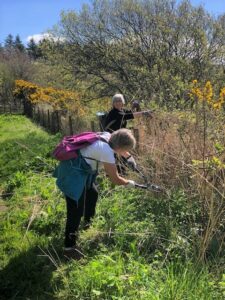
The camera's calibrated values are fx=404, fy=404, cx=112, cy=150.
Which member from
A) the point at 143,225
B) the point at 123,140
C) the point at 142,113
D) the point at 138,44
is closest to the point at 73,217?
the point at 143,225

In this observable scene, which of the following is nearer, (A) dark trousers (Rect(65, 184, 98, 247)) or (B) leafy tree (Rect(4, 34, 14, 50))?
(A) dark trousers (Rect(65, 184, 98, 247))

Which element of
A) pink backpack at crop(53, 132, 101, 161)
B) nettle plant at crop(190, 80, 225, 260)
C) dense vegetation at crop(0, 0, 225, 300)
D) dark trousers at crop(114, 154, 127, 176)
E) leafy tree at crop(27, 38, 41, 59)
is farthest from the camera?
leafy tree at crop(27, 38, 41, 59)

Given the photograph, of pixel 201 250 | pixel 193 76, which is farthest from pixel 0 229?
pixel 193 76

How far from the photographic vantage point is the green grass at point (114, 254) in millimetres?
3424

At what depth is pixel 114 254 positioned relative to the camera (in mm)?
4098

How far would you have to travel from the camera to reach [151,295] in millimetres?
3180

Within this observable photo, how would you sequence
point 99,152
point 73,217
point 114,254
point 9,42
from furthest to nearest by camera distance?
point 9,42 < point 73,217 < point 99,152 < point 114,254

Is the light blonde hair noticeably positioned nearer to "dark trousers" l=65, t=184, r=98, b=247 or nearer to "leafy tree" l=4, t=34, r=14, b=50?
"dark trousers" l=65, t=184, r=98, b=247

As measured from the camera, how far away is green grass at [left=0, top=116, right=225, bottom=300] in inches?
135

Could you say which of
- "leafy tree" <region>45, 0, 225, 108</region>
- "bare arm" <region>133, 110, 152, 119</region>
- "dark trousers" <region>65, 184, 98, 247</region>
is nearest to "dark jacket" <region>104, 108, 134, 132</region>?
"bare arm" <region>133, 110, 152, 119</region>

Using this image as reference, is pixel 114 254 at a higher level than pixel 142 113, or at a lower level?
lower

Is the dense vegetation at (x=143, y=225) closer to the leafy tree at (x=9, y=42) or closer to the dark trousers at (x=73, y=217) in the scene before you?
the dark trousers at (x=73, y=217)

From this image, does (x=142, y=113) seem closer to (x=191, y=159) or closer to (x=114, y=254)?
(x=191, y=159)

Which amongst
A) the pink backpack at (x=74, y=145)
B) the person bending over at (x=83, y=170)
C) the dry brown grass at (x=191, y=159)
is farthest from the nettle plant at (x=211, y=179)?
the pink backpack at (x=74, y=145)
